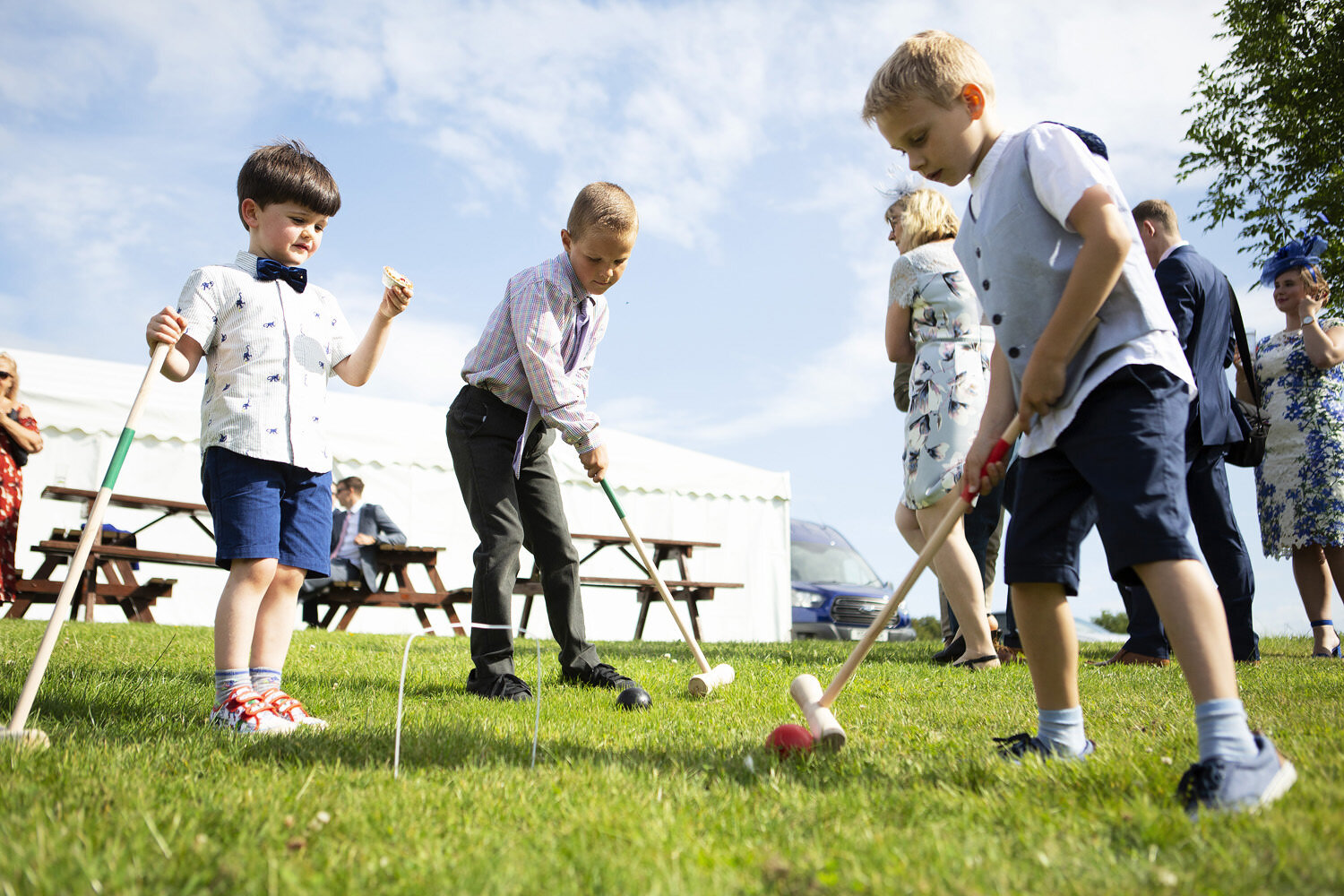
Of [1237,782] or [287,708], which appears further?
[287,708]

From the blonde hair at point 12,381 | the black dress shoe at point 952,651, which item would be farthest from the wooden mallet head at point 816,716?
the blonde hair at point 12,381

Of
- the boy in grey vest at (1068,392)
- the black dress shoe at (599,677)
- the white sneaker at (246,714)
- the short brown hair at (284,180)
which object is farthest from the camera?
the black dress shoe at (599,677)

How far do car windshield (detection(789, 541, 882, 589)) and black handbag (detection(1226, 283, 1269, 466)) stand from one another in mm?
7824

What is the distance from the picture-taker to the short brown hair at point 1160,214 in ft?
14.8

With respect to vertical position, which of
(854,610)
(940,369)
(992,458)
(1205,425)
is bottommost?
(854,610)

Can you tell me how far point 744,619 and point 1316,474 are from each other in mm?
7744

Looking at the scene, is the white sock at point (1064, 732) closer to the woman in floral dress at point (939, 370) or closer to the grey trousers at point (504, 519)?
the woman in floral dress at point (939, 370)

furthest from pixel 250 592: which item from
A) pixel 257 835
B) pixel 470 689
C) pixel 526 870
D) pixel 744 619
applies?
pixel 744 619

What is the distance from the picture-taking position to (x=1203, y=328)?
4.32m


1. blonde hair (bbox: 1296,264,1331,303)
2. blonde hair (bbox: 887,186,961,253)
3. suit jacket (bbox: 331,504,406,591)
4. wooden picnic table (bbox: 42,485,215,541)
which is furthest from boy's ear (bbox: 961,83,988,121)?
suit jacket (bbox: 331,504,406,591)

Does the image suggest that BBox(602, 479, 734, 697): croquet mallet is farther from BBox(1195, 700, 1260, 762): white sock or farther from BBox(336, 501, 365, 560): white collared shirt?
BBox(336, 501, 365, 560): white collared shirt

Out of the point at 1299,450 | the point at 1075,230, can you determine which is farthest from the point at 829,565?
the point at 1075,230

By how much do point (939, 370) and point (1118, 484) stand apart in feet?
7.43

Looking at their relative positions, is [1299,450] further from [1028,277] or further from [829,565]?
[829,565]
